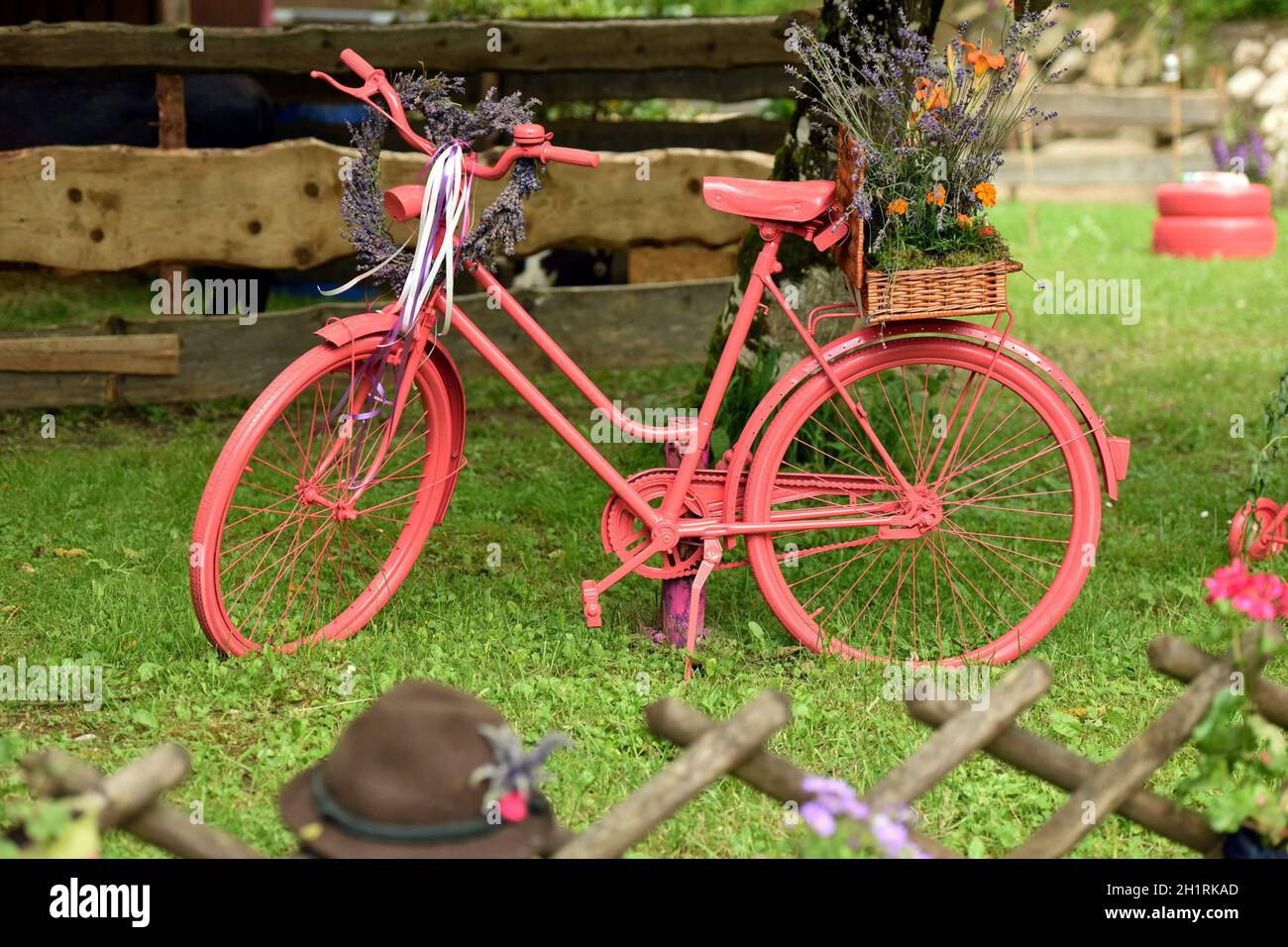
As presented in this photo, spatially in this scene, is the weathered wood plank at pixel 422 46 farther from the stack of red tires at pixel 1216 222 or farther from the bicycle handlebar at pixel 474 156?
the stack of red tires at pixel 1216 222

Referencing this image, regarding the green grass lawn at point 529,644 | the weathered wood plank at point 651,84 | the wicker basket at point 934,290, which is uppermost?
the weathered wood plank at point 651,84

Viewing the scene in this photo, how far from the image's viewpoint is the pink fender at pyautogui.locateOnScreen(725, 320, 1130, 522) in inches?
158

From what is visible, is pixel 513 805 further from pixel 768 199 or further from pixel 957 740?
pixel 768 199

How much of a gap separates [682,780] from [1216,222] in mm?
10276

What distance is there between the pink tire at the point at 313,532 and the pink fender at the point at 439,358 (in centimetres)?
2

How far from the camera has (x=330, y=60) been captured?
7.30 m

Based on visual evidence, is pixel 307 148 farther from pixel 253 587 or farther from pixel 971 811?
pixel 971 811

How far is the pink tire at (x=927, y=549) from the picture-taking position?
13.3 feet

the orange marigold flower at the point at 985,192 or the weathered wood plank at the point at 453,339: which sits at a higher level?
the orange marigold flower at the point at 985,192

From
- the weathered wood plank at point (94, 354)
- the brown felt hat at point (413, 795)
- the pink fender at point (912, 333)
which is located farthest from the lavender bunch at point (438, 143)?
the weathered wood plank at point (94, 354)

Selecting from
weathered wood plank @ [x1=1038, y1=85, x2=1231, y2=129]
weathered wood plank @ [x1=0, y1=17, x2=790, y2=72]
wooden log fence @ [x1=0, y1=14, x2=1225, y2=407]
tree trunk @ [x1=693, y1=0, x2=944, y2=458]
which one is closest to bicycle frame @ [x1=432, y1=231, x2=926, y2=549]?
tree trunk @ [x1=693, y1=0, x2=944, y2=458]

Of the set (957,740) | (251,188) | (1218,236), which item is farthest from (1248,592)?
(1218,236)
